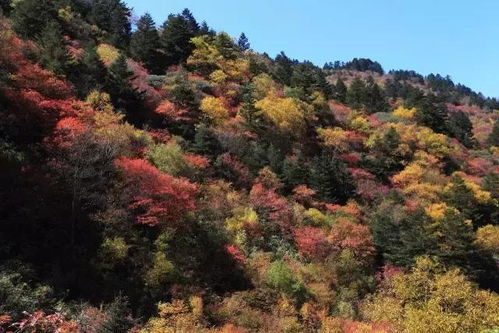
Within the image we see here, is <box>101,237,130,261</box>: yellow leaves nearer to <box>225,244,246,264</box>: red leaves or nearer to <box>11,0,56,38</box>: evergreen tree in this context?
<box>225,244,246,264</box>: red leaves

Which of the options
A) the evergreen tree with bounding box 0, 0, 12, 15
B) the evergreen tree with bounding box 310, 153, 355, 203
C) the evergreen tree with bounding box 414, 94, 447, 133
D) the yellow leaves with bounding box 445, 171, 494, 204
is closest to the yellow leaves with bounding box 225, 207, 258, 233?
the evergreen tree with bounding box 310, 153, 355, 203

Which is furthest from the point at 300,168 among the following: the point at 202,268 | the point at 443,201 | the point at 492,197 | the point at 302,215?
the point at 492,197

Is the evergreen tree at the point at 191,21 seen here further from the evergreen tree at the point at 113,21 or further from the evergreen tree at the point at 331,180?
the evergreen tree at the point at 331,180

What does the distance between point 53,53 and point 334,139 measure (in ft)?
124

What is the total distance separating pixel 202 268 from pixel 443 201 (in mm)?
39349

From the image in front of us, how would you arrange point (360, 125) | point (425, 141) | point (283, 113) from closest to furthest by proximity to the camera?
1. point (283, 113)
2. point (425, 141)
3. point (360, 125)

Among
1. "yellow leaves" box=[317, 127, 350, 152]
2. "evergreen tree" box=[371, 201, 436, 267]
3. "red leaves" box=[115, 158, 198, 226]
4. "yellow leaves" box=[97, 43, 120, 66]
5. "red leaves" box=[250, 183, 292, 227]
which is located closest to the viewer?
"red leaves" box=[115, 158, 198, 226]

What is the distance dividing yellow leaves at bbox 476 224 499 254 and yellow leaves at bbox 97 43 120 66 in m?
46.8

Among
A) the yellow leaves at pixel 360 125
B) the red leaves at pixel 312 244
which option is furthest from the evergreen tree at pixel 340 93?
the red leaves at pixel 312 244

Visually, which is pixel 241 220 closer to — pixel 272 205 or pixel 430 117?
pixel 272 205

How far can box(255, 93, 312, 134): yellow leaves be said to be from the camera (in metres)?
64.9

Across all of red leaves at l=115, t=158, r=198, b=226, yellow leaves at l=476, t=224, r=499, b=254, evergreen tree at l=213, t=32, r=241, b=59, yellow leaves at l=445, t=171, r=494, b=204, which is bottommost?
red leaves at l=115, t=158, r=198, b=226

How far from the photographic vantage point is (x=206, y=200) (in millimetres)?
43594

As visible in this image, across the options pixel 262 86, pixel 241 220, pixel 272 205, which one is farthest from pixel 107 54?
pixel 241 220
